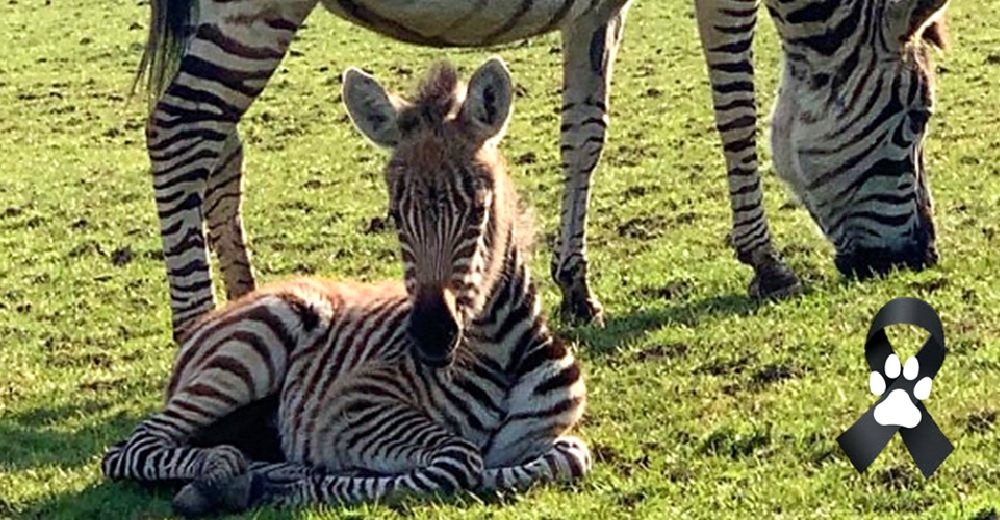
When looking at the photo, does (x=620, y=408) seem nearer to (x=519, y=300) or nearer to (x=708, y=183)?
(x=519, y=300)

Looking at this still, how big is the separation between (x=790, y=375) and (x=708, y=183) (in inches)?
235

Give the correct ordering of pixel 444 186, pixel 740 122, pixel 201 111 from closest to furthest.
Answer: pixel 444 186, pixel 201 111, pixel 740 122

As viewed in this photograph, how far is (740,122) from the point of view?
10.3 m

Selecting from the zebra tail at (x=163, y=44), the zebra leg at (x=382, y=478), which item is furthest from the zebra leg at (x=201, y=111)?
the zebra leg at (x=382, y=478)

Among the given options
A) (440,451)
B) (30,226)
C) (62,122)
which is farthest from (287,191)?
(440,451)

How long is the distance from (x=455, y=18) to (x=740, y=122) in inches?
90.6

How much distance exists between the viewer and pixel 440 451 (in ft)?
21.2

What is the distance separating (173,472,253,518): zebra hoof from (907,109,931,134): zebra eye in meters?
5.20

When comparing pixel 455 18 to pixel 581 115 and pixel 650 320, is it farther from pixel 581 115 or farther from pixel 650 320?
pixel 650 320

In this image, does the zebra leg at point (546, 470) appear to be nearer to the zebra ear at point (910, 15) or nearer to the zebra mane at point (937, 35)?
the zebra ear at point (910, 15)

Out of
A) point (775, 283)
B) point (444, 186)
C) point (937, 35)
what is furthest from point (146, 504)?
point (937, 35)

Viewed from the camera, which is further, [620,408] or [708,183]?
[708,183]

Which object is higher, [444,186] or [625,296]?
[444,186]

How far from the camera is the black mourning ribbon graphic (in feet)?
17.7
